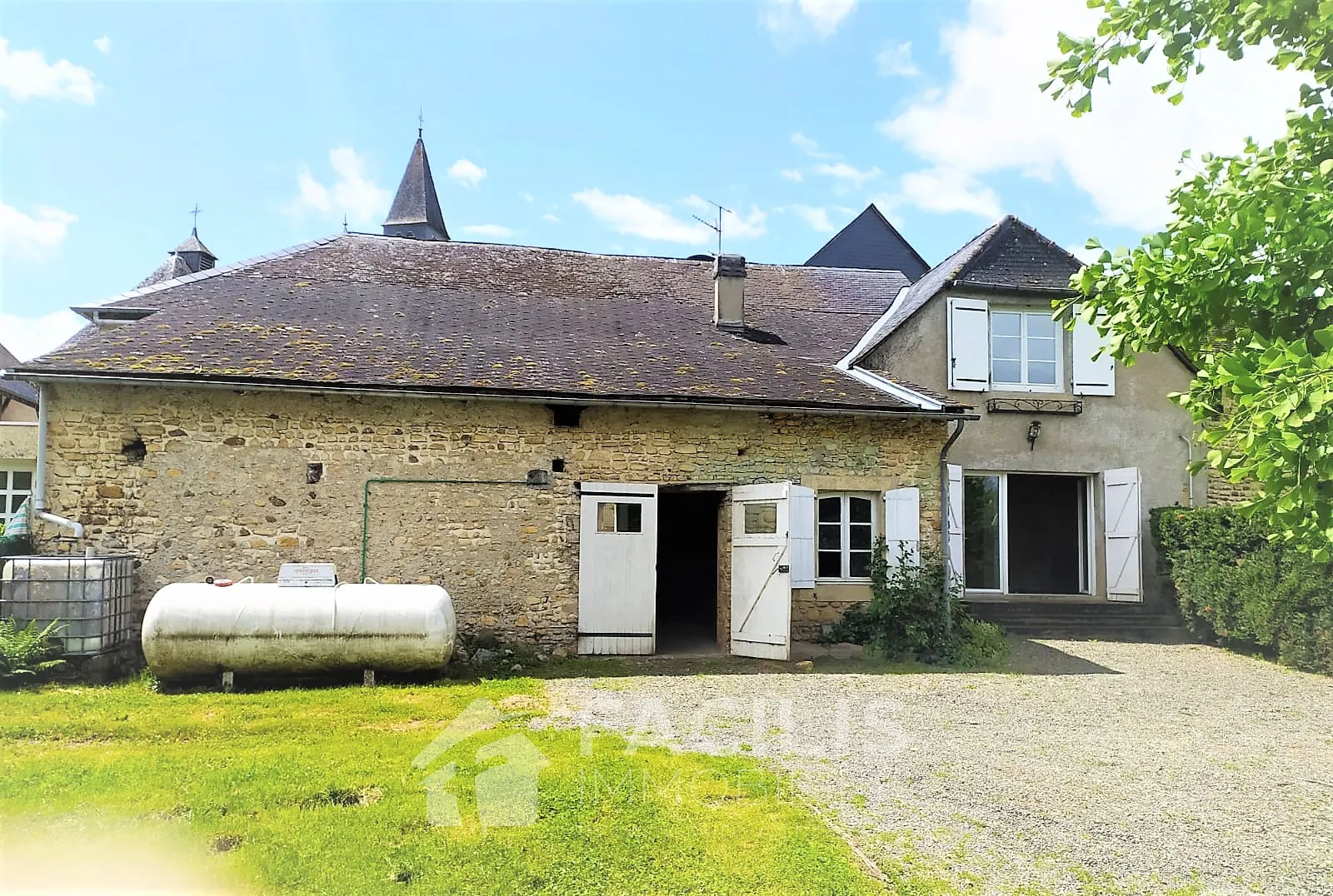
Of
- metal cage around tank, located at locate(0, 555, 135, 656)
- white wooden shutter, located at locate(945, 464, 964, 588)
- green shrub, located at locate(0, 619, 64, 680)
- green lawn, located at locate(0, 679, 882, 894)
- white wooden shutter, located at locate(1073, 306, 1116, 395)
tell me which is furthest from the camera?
white wooden shutter, located at locate(1073, 306, 1116, 395)

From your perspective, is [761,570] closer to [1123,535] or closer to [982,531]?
[982,531]

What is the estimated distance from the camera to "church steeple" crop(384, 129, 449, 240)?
1158 inches

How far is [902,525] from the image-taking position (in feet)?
35.5

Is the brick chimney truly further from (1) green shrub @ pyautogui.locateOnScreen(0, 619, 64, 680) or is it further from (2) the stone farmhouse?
(1) green shrub @ pyautogui.locateOnScreen(0, 619, 64, 680)

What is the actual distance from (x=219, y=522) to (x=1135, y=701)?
886 cm

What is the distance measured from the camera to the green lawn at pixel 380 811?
388 centimetres

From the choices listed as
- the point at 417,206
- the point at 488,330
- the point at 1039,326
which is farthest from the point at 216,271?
the point at 417,206

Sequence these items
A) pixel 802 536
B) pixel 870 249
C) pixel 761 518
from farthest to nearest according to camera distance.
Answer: pixel 870 249, pixel 802 536, pixel 761 518

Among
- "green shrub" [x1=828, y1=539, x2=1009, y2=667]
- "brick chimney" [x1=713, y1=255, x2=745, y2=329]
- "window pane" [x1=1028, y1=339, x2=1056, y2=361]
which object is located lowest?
"green shrub" [x1=828, y1=539, x2=1009, y2=667]

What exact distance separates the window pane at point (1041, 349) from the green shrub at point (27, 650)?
11.6 meters

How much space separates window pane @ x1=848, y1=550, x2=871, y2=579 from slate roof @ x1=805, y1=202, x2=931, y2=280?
506 inches

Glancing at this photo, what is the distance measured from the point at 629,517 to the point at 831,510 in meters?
2.54

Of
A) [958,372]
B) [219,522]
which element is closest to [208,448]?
[219,522]

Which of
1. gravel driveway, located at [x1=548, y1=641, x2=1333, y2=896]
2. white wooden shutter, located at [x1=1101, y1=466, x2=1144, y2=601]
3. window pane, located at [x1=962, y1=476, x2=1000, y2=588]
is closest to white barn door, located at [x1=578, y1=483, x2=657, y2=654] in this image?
gravel driveway, located at [x1=548, y1=641, x2=1333, y2=896]
